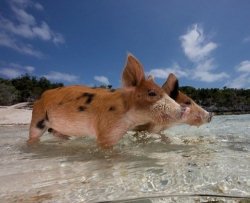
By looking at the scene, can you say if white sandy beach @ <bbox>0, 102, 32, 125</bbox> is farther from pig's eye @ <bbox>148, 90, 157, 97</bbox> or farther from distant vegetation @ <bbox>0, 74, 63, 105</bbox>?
distant vegetation @ <bbox>0, 74, 63, 105</bbox>

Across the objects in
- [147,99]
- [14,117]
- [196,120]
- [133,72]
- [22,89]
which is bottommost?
[196,120]

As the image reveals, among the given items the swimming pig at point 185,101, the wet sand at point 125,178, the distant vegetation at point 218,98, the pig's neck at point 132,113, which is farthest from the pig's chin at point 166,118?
the distant vegetation at point 218,98

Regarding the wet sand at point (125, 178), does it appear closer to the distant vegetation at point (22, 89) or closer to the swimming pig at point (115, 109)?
the swimming pig at point (115, 109)

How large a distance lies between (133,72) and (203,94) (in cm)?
6214

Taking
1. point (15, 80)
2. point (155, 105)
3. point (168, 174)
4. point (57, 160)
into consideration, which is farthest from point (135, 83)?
point (15, 80)

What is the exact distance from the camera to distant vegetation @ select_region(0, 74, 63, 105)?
37.4 m

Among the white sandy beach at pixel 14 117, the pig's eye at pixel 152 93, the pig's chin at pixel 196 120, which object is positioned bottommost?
the pig's chin at pixel 196 120

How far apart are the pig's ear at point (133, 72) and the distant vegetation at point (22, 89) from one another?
32.6 meters

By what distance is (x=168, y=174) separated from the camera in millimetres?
2898

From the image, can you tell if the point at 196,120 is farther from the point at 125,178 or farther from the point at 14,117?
the point at 14,117

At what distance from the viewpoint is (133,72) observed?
447cm

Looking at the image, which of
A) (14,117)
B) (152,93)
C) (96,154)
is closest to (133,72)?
(152,93)

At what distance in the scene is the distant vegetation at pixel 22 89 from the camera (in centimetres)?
3739

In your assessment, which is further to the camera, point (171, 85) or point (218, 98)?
point (218, 98)
